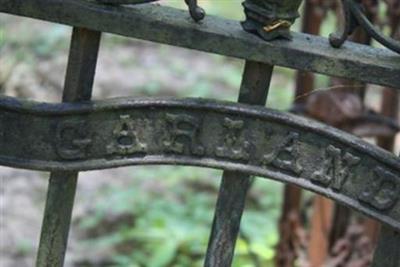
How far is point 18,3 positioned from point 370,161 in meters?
0.42

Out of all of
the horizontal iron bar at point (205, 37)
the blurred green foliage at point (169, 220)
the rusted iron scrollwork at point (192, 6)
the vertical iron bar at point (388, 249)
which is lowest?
the vertical iron bar at point (388, 249)

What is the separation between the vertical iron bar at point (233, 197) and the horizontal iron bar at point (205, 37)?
3 centimetres

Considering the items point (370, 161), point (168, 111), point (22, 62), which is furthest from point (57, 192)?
point (22, 62)

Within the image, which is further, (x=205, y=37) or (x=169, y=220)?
(x=169, y=220)

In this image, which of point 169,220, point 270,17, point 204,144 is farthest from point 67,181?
point 169,220

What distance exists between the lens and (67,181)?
1.12 metres

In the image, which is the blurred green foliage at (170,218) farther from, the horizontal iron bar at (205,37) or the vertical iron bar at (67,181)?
the horizontal iron bar at (205,37)

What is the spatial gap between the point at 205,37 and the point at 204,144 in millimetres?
128

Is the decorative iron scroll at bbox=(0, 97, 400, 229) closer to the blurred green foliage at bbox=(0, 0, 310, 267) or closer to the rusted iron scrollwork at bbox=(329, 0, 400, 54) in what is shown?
the rusted iron scrollwork at bbox=(329, 0, 400, 54)

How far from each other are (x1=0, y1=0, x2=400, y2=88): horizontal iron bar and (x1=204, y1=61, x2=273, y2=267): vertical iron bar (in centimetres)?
3

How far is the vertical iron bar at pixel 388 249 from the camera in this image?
113 centimetres

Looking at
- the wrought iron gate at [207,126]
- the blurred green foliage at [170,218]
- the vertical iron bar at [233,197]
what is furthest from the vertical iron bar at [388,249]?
the blurred green foliage at [170,218]

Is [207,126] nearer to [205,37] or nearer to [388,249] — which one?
[205,37]

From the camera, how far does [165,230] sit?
8.61 ft
